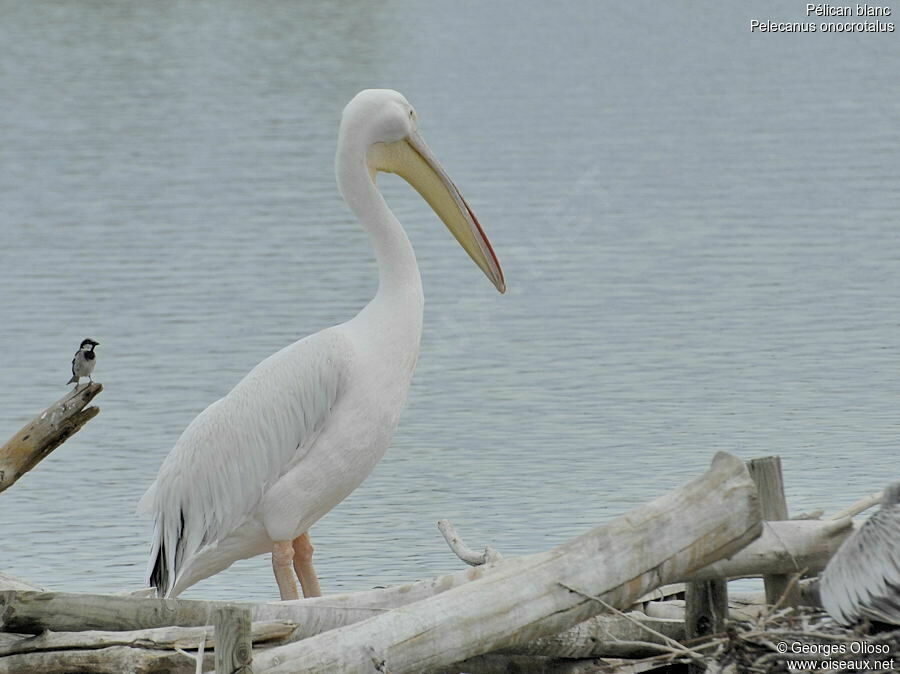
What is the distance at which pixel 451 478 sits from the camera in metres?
7.85

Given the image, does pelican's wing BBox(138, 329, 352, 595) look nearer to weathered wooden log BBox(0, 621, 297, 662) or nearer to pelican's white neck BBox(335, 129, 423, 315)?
pelican's white neck BBox(335, 129, 423, 315)

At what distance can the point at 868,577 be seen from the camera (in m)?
4.10

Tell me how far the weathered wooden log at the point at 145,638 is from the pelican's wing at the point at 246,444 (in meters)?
0.96

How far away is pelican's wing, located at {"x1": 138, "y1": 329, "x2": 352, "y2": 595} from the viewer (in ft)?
16.8

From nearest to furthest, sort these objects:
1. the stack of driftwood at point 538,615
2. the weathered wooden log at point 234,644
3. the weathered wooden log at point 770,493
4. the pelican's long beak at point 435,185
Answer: the weathered wooden log at point 234,644
the stack of driftwood at point 538,615
the weathered wooden log at point 770,493
the pelican's long beak at point 435,185

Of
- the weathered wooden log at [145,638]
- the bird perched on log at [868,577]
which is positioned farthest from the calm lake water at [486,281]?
the bird perched on log at [868,577]

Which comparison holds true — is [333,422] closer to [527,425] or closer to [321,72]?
[527,425]

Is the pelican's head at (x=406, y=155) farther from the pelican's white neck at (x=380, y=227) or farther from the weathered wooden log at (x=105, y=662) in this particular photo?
the weathered wooden log at (x=105, y=662)

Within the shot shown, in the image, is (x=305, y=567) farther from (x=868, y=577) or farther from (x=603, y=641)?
(x=868, y=577)

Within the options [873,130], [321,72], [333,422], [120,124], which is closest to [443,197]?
[333,422]

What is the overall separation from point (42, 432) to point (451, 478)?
12.1 ft

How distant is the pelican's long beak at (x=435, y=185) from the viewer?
5.54 metres

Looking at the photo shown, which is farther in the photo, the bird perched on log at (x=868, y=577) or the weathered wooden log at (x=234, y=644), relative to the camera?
the bird perched on log at (x=868, y=577)

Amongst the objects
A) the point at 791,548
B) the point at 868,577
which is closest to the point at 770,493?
the point at 791,548
